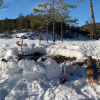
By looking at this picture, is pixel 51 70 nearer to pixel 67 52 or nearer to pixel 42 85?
pixel 42 85

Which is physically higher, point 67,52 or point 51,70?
point 67,52

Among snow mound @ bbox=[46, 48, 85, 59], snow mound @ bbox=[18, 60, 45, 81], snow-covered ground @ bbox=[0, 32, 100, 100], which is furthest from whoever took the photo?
snow mound @ bbox=[46, 48, 85, 59]

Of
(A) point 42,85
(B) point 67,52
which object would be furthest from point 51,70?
(B) point 67,52

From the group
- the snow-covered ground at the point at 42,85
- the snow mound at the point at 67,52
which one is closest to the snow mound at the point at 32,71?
the snow-covered ground at the point at 42,85

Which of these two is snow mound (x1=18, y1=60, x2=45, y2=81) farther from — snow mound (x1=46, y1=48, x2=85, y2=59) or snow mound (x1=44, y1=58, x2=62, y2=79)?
snow mound (x1=46, y1=48, x2=85, y2=59)

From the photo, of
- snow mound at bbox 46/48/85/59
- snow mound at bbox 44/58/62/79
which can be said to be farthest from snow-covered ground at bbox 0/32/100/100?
snow mound at bbox 46/48/85/59

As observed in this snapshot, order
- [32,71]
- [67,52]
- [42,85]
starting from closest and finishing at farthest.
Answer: [42,85]
[32,71]
[67,52]

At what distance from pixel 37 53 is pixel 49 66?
4481 mm

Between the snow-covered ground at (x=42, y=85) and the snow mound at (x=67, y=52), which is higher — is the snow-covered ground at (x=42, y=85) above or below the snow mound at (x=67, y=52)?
below

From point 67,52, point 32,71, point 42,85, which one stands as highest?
point 67,52

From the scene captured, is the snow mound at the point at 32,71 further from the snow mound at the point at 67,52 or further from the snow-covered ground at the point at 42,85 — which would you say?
the snow mound at the point at 67,52

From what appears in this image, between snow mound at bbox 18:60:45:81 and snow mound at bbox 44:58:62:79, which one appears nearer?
snow mound at bbox 18:60:45:81

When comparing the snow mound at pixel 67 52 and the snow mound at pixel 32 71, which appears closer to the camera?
the snow mound at pixel 32 71

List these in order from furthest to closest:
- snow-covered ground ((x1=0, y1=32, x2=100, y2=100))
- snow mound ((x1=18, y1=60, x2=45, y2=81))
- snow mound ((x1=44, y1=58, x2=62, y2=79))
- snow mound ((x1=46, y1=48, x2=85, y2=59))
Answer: snow mound ((x1=46, y1=48, x2=85, y2=59)), snow mound ((x1=44, y1=58, x2=62, y2=79)), snow mound ((x1=18, y1=60, x2=45, y2=81)), snow-covered ground ((x1=0, y1=32, x2=100, y2=100))
